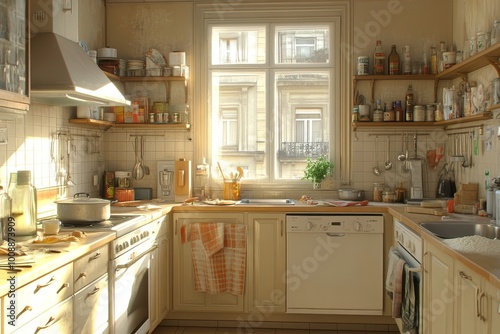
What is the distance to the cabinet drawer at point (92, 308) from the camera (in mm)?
2309

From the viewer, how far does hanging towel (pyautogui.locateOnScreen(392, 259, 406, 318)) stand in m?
3.06

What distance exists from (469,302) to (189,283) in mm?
2372

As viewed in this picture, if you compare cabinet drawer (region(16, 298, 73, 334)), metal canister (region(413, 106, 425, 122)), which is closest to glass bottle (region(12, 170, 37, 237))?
cabinet drawer (region(16, 298, 73, 334))

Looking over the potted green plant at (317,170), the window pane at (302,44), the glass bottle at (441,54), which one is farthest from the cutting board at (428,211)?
the window pane at (302,44)

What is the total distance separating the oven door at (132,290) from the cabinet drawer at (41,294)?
0.56m

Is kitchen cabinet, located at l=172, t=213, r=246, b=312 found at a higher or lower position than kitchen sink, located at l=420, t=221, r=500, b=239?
lower

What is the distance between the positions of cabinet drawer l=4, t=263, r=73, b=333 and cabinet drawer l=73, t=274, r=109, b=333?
13 cm

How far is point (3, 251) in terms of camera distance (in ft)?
6.84

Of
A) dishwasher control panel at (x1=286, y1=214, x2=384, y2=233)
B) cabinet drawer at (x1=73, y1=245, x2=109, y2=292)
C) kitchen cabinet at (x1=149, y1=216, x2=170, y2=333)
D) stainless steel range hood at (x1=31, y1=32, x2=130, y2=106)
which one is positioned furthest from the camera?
dishwasher control panel at (x1=286, y1=214, x2=384, y2=233)

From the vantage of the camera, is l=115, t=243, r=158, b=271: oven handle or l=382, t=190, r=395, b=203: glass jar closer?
l=115, t=243, r=158, b=271: oven handle

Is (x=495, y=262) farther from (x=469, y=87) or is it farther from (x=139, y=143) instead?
(x=139, y=143)

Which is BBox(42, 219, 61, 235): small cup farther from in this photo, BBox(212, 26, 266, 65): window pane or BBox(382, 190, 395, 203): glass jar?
BBox(382, 190, 395, 203): glass jar

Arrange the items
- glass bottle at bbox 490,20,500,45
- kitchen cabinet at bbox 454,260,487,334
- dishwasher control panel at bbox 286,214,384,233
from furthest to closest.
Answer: dishwasher control panel at bbox 286,214,384,233, glass bottle at bbox 490,20,500,45, kitchen cabinet at bbox 454,260,487,334

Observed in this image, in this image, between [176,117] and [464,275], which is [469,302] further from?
[176,117]
